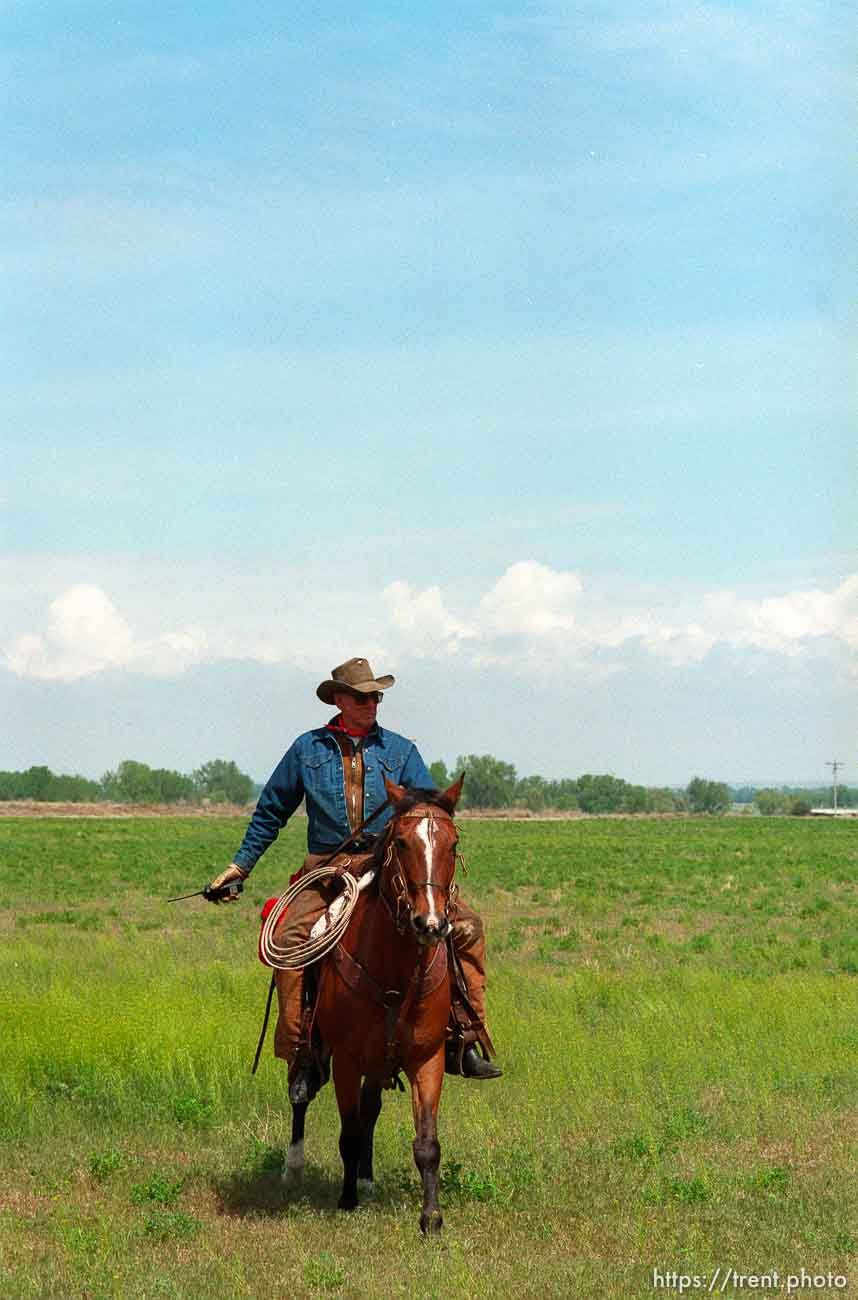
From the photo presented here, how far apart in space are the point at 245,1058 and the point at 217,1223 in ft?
12.4

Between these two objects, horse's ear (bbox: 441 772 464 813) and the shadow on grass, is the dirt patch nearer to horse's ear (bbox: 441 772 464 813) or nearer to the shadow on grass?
the shadow on grass

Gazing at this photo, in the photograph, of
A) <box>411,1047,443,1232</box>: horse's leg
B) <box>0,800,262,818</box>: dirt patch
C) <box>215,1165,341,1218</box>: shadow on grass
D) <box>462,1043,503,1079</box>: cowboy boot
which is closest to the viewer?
<box>411,1047,443,1232</box>: horse's leg

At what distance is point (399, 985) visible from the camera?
7.70 metres

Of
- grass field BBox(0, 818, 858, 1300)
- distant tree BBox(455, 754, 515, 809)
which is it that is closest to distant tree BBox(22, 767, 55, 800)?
distant tree BBox(455, 754, 515, 809)

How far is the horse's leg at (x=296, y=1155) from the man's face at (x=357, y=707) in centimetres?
228

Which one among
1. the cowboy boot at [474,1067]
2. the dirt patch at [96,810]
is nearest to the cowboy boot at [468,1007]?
the cowboy boot at [474,1067]

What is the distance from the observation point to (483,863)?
169 ft

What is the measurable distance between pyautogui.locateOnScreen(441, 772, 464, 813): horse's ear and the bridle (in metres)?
0.05

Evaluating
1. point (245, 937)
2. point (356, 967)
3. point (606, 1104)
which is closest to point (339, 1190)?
point (356, 967)

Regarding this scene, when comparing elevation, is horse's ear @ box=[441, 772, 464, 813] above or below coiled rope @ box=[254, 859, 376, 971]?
above

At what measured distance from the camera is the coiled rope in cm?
820

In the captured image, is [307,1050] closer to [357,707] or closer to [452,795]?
[357,707]

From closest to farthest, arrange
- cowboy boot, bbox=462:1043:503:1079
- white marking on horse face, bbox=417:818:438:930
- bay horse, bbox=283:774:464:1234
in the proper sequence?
white marking on horse face, bbox=417:818:438:930 < bay horse, bbox=283:774:464:1234 < cowboy boot, bbox=462:1043:503:1079

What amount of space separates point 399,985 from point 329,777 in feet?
5.04
